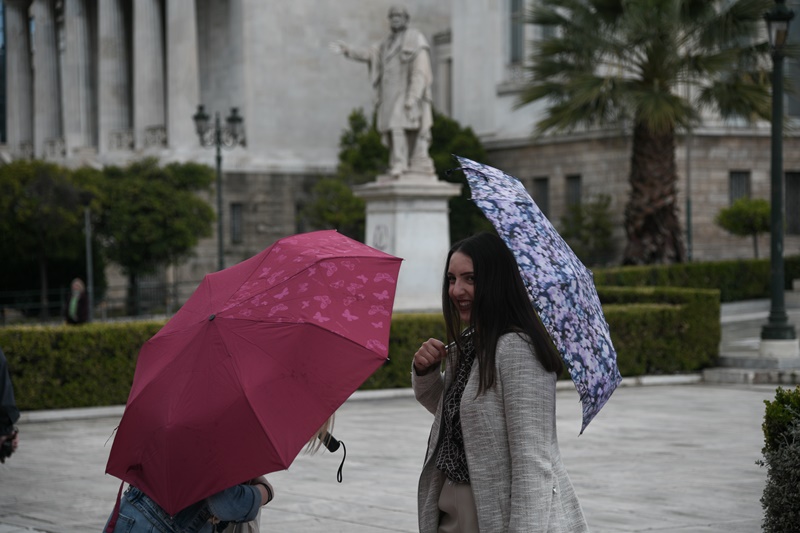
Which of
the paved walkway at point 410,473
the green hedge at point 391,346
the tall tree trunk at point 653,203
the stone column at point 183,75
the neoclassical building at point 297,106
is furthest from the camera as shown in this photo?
the stone column at point 183,75

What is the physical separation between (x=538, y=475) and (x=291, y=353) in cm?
94

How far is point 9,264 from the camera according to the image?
4725 cm

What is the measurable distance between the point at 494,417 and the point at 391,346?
13835 millimetres

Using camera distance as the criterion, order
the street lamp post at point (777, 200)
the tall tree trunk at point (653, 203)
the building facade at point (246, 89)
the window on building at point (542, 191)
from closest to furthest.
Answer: the street lamp post at point (777, 200), the tall tree trunk at point (653, 203), the window on building at point (542, 191), the building facade at point (246, 89)

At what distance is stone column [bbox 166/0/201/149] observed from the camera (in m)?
50.3

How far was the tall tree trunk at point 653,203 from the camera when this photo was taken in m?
29.2

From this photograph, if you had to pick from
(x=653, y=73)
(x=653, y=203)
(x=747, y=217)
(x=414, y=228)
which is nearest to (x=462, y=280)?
(x=414, y=228)

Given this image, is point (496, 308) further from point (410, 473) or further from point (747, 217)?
point (747, 217)

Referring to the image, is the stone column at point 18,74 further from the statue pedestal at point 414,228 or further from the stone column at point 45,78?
the statue pedestal at point 414,228

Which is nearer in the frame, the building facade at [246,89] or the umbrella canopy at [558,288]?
the umbrella canopy at [558,288]

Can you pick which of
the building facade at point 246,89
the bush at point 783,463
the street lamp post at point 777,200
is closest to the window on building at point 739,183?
the building facade at point 246,89

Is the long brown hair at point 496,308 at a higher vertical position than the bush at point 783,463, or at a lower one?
higher

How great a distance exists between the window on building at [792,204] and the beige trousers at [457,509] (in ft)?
119

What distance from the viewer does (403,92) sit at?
22156 millimetres
